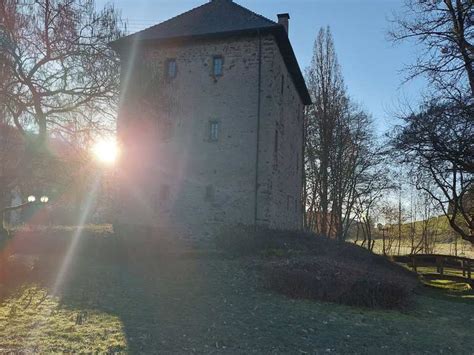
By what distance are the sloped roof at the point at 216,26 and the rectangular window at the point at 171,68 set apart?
3.26ft

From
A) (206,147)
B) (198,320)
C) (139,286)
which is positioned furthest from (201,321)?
(206,147)

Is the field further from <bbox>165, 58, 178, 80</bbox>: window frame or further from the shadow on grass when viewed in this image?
<bbox>165, 58, 178, 80</bbox>: window frame

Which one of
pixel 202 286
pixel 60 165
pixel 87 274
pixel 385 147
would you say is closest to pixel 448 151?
pixel 385 147

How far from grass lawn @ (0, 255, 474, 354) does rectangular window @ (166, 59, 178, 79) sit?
11.3 metres

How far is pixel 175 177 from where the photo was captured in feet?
62.2

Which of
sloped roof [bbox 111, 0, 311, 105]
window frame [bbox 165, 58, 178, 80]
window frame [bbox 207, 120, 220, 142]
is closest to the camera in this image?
sloped roof [bbox 111, 0, 311, 105]

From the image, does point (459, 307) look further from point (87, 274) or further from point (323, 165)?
point (323, 165)

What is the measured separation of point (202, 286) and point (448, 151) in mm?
6838

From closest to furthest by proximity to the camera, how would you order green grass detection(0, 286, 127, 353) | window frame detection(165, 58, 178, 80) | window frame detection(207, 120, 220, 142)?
green grass detection(0, 286, 127, 353) → window frame detection(207, 120, 220, 142) → window frame detection(165, 58, 178, 80)

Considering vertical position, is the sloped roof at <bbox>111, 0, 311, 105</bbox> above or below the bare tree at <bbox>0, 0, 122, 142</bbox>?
above

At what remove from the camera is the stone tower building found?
1811 cm

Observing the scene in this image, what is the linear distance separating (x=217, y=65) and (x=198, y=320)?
14189 mm

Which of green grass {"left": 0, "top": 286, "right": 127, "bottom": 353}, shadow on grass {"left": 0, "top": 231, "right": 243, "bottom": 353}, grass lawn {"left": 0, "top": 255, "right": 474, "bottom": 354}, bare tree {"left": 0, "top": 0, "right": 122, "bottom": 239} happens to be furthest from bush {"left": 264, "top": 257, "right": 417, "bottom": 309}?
bare tree {"left": 0, "top": 0, "right": 122, "bottom": 239}

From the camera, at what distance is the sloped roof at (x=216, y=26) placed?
18375 mm
